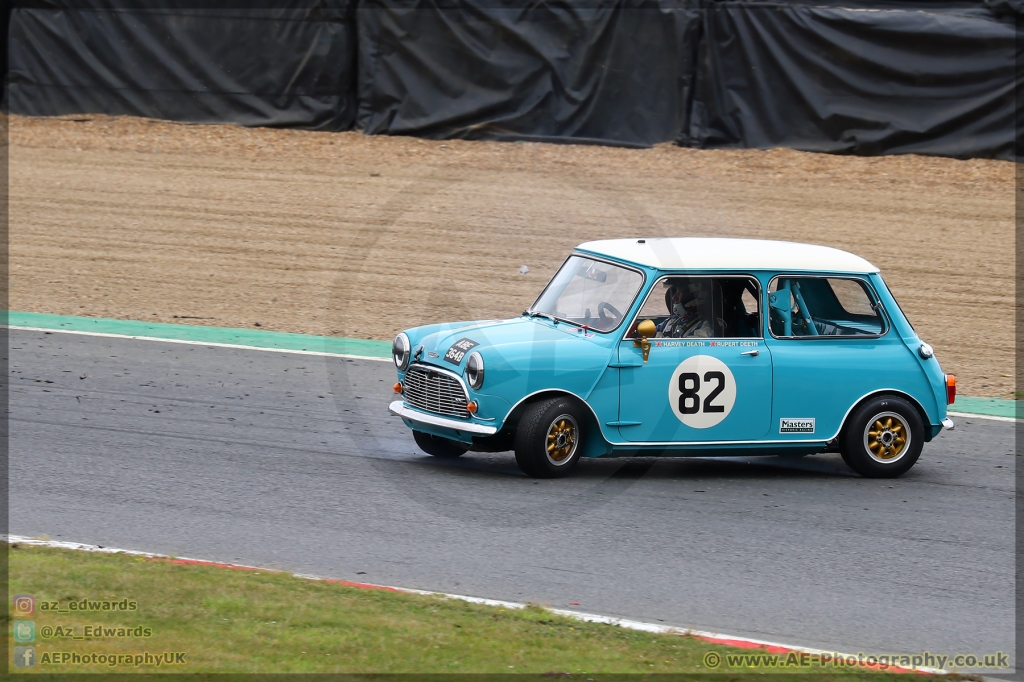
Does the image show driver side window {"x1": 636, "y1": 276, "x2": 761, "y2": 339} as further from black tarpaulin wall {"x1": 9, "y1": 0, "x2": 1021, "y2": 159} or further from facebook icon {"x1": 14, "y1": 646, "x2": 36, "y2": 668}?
black tarpaulin wall {"x1": 9, "y1": 0, "x2": 1021, "y2": 159}

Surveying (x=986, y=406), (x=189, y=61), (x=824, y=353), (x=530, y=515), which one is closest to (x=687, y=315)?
(x=824, y=353)

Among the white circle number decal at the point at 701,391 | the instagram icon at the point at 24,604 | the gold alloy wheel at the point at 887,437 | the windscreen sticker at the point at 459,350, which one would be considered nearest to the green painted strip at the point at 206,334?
the windscreen sticker at the point at 459,350

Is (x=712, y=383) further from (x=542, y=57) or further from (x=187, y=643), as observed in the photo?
(x=542, y=57)

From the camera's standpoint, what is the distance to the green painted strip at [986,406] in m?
9.73

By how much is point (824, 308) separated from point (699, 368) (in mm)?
1167

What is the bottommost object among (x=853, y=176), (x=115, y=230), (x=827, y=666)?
(x=827, y=666)

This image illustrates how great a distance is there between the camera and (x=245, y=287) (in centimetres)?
1335

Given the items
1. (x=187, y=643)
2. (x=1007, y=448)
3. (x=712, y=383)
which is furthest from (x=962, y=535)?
(x=187, y=643)

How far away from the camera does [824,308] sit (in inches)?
313

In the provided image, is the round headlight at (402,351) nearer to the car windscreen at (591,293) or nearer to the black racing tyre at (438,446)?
the black racing tyre at (438,446)

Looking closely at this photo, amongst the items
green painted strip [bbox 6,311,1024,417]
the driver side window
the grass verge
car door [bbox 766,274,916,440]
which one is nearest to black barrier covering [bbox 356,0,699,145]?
green painted strip [bbox 6,311,1024,417]

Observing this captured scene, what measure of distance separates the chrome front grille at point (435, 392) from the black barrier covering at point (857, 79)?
38.4 feet

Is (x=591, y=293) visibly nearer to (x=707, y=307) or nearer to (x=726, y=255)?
(x=707, y=307)

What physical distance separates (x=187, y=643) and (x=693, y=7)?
50.3ft
